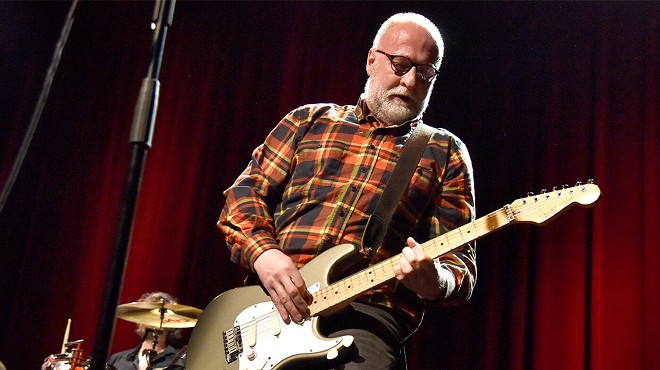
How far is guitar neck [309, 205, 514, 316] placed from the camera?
6.75 ft

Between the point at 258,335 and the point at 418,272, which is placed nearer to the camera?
the point at 418,272

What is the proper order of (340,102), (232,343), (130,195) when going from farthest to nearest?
(340,102), (232,343), (130,195)

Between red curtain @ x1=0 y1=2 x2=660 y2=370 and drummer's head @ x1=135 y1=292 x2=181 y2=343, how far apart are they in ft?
0.83

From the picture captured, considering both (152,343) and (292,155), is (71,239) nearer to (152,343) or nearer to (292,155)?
(152,343)

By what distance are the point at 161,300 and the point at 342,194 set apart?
2.95 m

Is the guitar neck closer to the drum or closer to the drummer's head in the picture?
the drum

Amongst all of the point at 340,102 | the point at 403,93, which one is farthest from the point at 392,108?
the point at 340,102

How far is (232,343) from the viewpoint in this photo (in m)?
2.23

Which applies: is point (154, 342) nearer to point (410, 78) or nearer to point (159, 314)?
point (159, 314)

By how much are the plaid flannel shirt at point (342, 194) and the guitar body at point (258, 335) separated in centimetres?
11

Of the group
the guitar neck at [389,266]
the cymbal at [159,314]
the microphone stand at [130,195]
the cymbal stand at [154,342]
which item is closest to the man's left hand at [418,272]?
the guitar neck at [389,266]

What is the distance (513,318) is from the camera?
14.0 ft

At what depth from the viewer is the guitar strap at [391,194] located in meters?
2.24

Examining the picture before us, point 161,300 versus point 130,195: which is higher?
point 161,300
